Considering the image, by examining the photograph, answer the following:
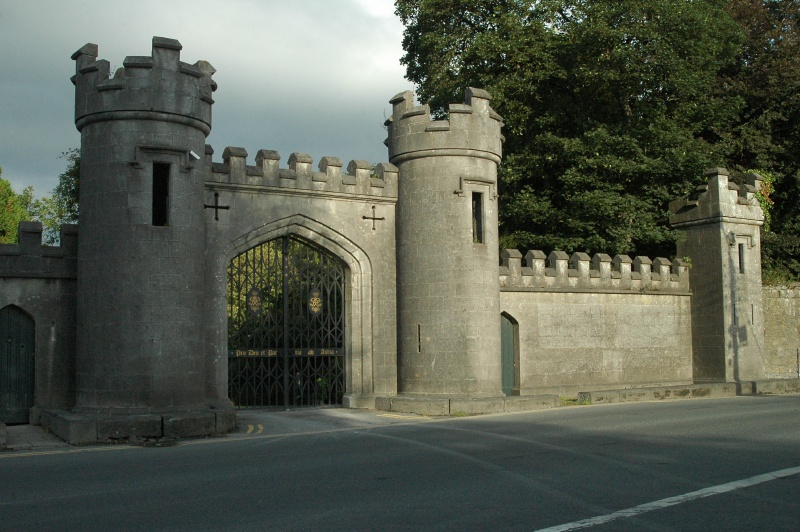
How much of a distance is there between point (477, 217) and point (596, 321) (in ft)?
16.4

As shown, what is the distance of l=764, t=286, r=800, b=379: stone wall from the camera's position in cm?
2434

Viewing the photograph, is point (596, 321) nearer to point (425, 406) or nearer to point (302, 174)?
point (425, 406)

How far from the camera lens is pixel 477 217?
18.0 meters

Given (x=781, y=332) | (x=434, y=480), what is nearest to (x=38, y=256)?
(x=434, y=480)

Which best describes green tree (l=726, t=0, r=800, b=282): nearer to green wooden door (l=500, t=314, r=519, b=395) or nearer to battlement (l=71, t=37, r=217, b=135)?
green wooden door (l=500, t=314, r=519, b=395)

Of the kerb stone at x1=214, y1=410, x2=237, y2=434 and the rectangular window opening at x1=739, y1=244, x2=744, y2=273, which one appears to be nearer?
the kerb stone at x1=214, y1=410, x2=237, y2=434

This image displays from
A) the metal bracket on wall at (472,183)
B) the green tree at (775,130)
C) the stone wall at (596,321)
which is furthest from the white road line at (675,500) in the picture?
the green tree at (775,130)

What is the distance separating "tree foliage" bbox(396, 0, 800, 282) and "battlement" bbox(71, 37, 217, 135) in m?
13.1

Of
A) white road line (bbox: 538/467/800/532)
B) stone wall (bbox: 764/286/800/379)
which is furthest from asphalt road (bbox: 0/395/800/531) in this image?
stone wall (bbox: 764/286/800/379)

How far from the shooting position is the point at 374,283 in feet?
Result: 58.0

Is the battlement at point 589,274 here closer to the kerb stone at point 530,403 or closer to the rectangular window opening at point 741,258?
the rectangular window opening at point 741,258

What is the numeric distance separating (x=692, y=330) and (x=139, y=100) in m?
16.1

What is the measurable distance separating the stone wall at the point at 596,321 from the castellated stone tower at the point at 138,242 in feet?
26.5

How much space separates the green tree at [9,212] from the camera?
50.7 metres
